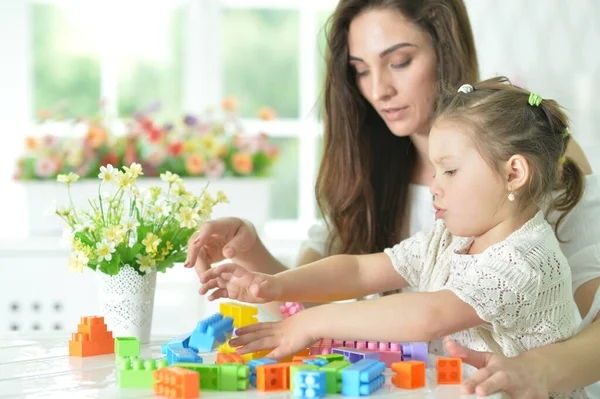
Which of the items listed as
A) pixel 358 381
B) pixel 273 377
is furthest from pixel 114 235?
pixel 358 381

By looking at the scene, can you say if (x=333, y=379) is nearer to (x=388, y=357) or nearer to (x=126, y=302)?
(x=388, y=357)

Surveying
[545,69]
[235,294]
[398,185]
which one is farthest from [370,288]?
[545,69]

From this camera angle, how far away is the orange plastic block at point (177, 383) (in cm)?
125

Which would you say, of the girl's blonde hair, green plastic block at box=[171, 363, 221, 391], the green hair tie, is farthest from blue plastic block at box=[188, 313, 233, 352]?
the green hair tie

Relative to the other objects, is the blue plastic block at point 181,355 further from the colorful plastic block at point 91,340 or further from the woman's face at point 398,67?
the woman's face at point 398,67

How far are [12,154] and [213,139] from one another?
1.02 m

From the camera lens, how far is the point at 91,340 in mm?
1621

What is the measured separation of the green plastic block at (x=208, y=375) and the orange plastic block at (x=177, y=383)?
0.03 metres

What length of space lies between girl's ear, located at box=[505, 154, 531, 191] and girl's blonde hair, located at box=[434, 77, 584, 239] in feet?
0.04

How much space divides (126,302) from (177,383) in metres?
0.53

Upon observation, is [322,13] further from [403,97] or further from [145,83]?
[403,97]

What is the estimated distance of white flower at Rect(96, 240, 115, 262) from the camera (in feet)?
5.50

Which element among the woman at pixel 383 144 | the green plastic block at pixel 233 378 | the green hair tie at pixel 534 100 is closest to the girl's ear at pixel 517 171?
the green hair tie at pixel 534 100

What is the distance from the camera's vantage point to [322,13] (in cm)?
415
